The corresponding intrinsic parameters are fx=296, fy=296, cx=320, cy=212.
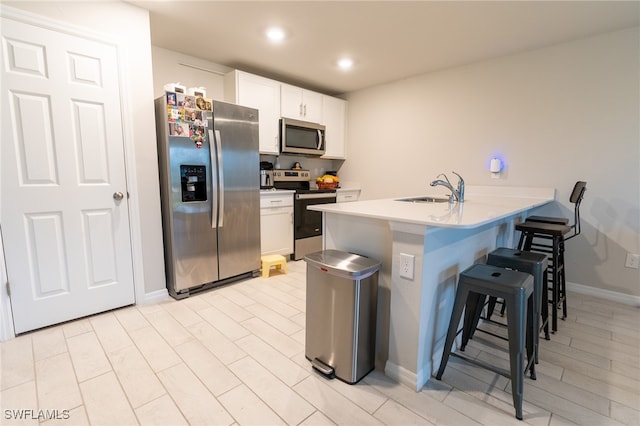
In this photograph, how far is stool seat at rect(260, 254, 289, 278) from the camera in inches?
129

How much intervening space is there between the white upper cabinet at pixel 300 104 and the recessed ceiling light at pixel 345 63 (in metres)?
0.67

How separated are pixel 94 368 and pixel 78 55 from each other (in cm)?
212

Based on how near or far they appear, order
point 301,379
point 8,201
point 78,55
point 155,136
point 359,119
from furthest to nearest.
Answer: point 359,119 → point 155,136 → point 78,55 → point 8,201 → point 301,379

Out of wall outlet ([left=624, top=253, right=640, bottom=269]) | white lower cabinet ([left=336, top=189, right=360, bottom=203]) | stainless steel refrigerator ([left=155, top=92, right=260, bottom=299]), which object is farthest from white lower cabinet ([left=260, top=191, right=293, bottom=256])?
wall outlet ([left=624, top=253, right=640, bottom=269])

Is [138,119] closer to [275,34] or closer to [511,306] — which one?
[275,34]

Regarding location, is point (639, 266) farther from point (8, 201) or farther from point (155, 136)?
point (8, 201)

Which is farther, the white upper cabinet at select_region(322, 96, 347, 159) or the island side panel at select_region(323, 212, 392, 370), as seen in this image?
the white upper cabinet at select_region(322, 96, 347, 159)

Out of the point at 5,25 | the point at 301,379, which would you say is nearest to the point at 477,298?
the point at 301,379

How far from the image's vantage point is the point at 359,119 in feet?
14.9

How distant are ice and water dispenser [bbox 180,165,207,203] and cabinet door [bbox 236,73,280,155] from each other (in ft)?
3.53

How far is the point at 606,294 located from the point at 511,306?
7.59 ft

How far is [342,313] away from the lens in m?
1.60

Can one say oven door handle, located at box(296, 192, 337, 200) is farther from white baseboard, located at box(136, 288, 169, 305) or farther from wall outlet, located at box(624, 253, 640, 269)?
wall outlet, located at box(624, 253, 640, 269)

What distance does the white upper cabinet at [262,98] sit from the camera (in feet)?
11.2
